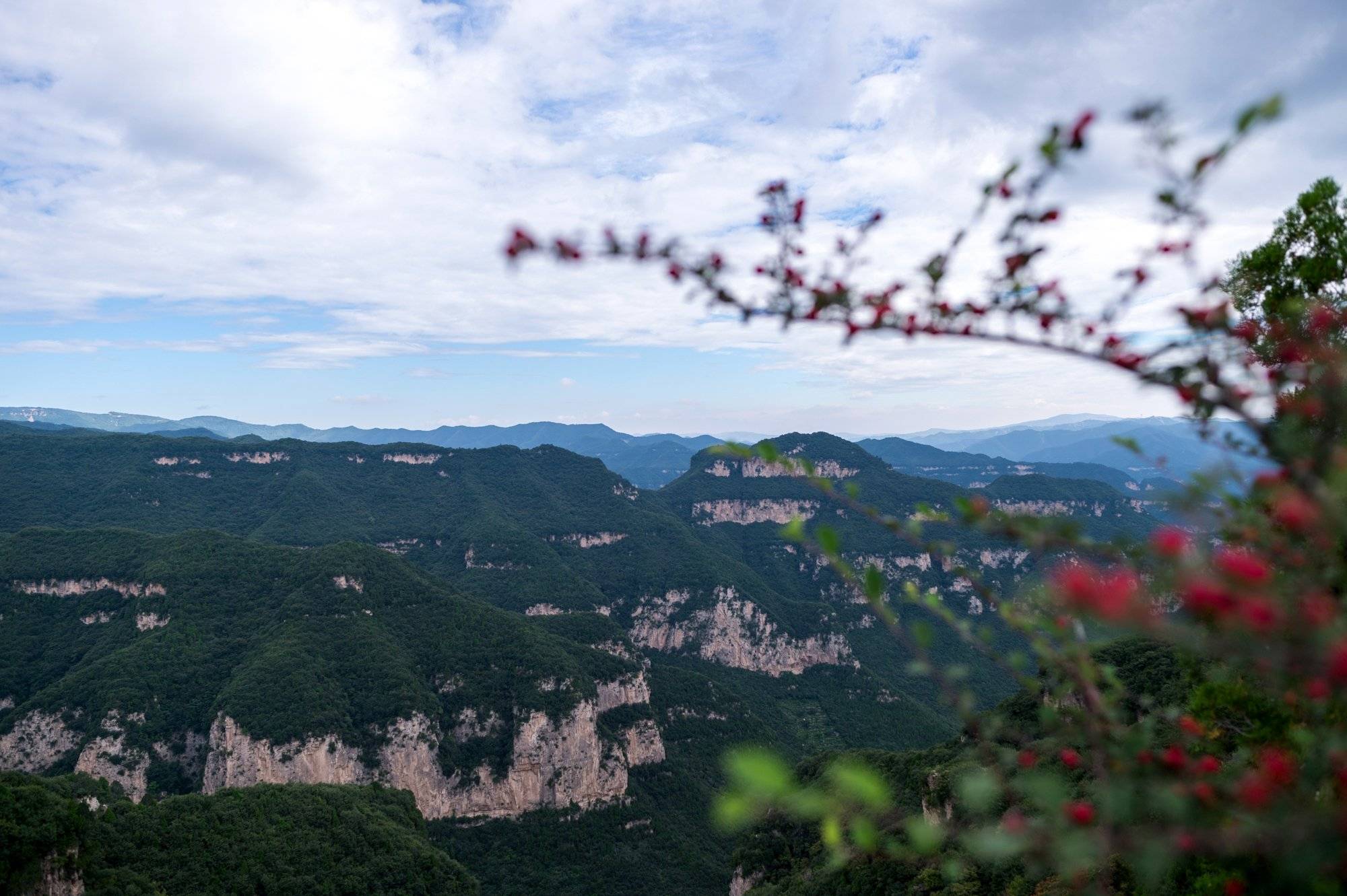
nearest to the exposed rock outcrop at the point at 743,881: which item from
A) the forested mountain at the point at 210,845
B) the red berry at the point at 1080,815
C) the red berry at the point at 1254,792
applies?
the forested mountain at the point at 210,845

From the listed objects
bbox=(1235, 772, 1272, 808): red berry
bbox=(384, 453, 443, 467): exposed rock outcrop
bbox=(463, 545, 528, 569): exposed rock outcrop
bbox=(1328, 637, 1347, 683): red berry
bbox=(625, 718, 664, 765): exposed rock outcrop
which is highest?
bbox=(1328, 637, 1347, 683): red berry

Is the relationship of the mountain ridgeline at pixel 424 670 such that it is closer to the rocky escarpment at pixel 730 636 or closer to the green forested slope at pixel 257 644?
the green forested slope at pixel 257 644

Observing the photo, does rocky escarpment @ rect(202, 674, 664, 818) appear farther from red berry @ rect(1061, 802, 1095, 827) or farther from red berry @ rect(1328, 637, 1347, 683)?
red berry @ rect(1328, 637, 1347, 683)

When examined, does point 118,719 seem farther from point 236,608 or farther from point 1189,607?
point 1189,607

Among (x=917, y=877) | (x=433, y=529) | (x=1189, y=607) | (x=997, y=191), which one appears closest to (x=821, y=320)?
(x=997, y=191)

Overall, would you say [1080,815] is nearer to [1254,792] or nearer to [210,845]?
[1254,792]

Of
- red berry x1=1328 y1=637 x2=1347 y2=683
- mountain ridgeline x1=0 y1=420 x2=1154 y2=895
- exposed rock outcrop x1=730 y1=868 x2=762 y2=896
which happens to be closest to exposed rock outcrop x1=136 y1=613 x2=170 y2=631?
mountain ridgeline x1=0 y1=420 x2=1154 y2=895

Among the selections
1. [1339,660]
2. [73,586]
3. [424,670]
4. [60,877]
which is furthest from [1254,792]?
[73,586]
